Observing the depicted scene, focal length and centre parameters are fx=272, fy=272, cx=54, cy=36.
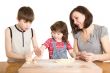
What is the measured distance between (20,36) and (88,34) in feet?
A: 1.90

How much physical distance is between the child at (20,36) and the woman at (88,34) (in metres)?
0.36

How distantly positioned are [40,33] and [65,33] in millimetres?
1179

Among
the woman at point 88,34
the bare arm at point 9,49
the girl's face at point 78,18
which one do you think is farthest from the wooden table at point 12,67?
the girl's face at point 78,18

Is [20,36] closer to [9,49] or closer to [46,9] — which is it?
[9,49]

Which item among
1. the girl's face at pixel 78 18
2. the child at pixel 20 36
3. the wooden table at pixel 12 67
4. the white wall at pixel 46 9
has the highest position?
the white wall at pixel 46 9

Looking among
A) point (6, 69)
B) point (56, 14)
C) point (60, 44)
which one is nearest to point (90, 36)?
point (60, 44)

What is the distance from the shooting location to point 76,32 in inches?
92.7

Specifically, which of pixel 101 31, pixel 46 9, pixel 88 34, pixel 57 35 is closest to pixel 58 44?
pixel 57 35

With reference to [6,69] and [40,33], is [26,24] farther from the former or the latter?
[40,33]

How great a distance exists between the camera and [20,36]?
2334 millimetres

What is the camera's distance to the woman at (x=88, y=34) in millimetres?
2201

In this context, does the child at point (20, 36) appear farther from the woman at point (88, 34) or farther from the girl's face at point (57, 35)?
the woman at point (88, 34)

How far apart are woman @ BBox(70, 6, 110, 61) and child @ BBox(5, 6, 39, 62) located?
14.3 inches

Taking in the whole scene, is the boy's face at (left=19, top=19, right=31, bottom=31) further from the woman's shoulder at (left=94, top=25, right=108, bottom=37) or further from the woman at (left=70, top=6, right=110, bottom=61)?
the woman's shoulder at (left=94, top=25, right=108, bottom=37)
